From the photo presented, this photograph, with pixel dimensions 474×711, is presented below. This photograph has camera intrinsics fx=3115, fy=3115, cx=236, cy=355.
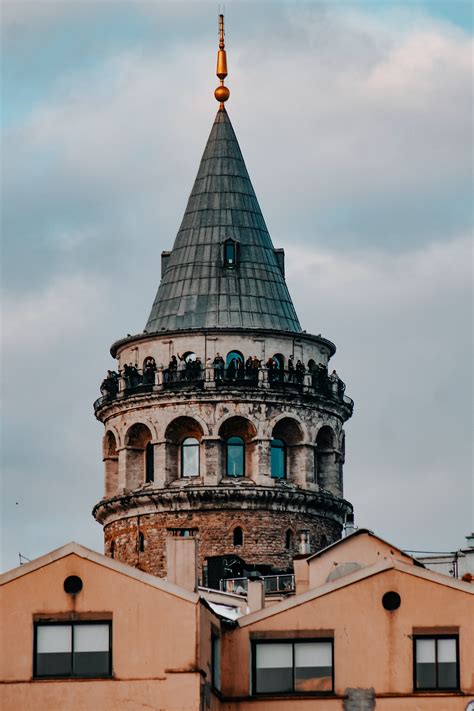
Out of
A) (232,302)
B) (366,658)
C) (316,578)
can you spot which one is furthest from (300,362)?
(366,658)

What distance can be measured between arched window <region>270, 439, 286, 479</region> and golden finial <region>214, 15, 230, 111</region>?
1384 centimetres

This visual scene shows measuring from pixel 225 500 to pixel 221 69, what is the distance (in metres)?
17.6

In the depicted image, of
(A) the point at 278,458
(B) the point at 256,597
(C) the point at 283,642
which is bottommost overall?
(C) the point at 283,642

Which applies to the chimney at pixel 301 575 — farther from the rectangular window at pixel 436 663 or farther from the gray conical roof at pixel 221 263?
the gray conical roof at pixel 221 263

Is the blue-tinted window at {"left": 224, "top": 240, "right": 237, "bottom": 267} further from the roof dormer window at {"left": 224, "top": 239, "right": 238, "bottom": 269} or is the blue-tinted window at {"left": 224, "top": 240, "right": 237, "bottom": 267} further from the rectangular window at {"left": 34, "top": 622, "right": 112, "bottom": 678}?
the rectangular window at {"left": 34, "top": 622, "right": 112, "bottom": 678}

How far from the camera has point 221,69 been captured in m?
114

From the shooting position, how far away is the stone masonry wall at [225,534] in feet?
344

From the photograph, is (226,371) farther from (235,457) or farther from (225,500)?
(225,500)

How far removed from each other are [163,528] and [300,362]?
753cm

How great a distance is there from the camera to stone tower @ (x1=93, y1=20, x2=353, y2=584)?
10556 cm

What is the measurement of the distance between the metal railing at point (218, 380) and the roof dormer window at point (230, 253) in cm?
482

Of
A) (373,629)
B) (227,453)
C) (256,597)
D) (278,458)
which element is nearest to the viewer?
(373,629)

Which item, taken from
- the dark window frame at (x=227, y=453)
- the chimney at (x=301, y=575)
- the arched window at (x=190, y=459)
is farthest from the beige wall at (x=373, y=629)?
the arched window at (x=190, y=459)

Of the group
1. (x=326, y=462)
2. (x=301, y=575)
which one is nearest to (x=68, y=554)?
(x=301, y=575)
